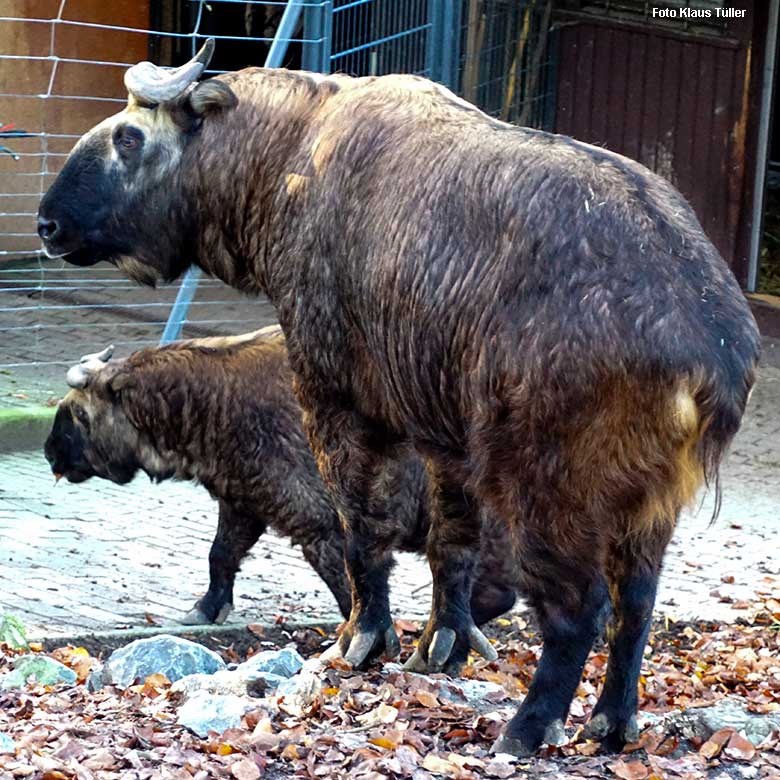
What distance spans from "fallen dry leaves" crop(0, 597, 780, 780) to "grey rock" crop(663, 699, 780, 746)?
46mm

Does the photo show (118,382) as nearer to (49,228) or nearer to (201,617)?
(201,617)

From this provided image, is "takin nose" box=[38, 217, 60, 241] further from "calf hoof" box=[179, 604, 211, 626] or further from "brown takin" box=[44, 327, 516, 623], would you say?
"calf hoof" box=[179, 604, 211, 626]

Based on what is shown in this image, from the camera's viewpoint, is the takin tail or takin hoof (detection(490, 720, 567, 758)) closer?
the takin tail

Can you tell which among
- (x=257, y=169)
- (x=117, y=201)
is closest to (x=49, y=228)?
(x=117, y=201)

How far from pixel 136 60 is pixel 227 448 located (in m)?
9.10

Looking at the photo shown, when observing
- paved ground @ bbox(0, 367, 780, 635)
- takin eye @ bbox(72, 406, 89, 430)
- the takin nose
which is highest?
the takin nose

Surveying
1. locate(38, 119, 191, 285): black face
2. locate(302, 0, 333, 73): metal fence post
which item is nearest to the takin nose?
locate(38, 119, 191, 285): black face

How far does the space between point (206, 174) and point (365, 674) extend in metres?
1.84

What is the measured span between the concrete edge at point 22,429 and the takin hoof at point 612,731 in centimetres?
559

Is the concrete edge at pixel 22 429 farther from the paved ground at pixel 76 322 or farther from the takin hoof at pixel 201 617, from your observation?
the takin hoof at pixel 201 617

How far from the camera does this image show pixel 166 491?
9281 millimetres

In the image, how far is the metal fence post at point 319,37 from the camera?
1029 centimetres

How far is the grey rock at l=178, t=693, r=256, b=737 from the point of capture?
4.99m

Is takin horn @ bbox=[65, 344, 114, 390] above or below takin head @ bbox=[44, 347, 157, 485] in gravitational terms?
above
